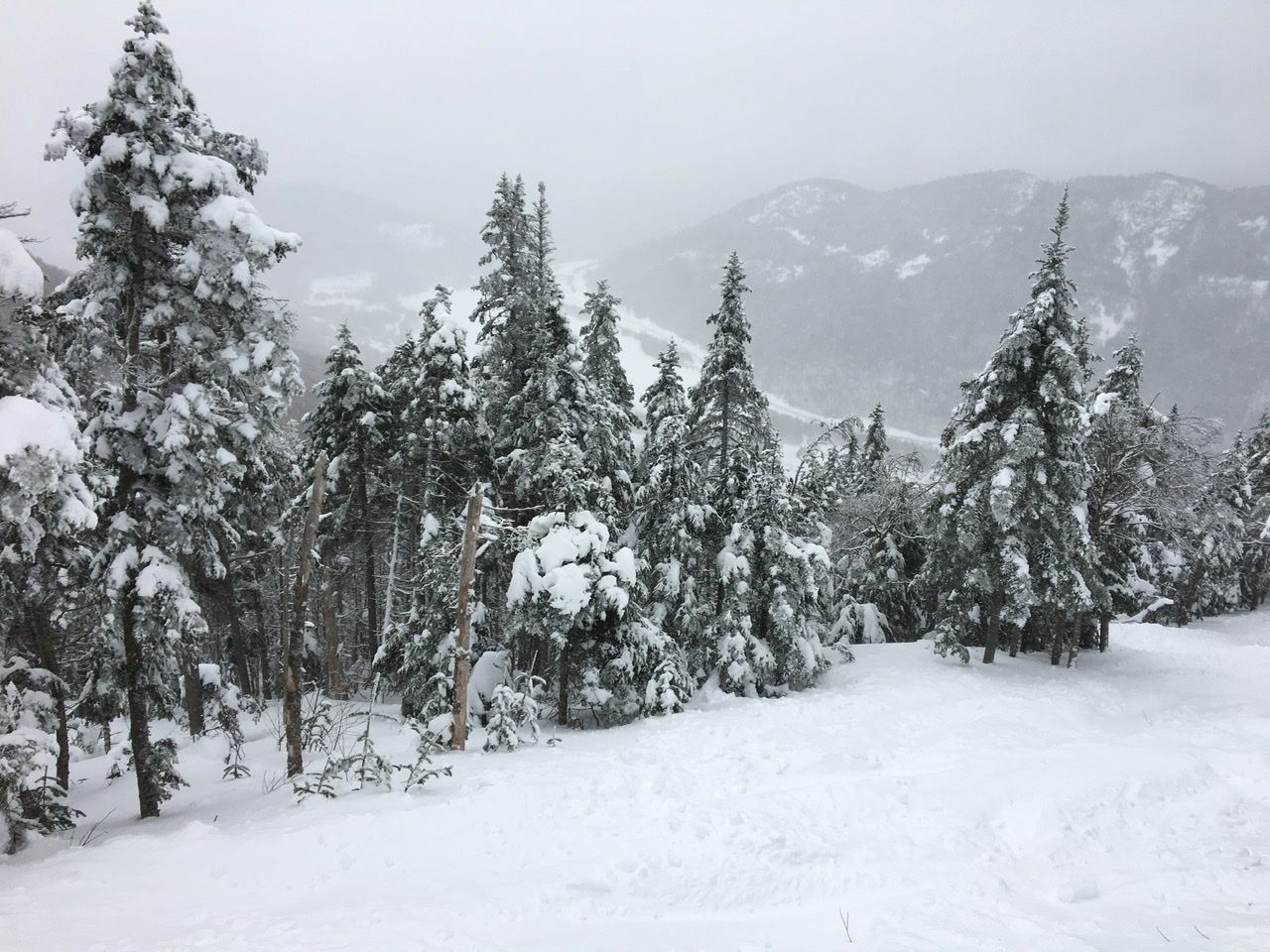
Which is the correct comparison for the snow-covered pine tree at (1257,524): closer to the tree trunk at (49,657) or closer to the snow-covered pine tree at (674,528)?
the snow-covered pine tree at (674,528)

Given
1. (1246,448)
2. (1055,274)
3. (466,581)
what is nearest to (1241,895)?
(466,581)

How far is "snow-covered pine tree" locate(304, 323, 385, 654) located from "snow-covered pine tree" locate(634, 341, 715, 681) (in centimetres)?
933

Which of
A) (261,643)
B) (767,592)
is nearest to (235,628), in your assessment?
(261,643)

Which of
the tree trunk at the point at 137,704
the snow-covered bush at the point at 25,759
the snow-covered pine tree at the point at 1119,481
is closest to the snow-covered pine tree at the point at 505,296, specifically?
the tree trunk at the point at 137,704

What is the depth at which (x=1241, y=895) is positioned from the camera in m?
8.21

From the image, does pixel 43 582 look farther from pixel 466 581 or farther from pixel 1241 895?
pixel 1241 895

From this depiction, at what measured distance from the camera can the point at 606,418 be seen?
58.4 feet

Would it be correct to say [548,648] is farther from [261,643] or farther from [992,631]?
[261,643]

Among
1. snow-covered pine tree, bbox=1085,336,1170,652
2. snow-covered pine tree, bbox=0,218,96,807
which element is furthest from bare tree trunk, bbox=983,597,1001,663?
snow-covered pine tree, bbox=0,218,96,807

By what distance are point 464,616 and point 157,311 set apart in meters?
7.87

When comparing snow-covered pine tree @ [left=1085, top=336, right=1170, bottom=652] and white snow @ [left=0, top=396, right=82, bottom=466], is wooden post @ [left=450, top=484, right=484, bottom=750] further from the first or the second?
snow-covered pine tree @ [left=1085, top=336, right=1170, bottom=652]

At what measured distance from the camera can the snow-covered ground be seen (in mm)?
7125

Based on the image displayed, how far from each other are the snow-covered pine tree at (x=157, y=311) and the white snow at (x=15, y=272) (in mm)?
2302

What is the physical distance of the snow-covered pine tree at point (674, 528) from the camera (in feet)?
61.5
